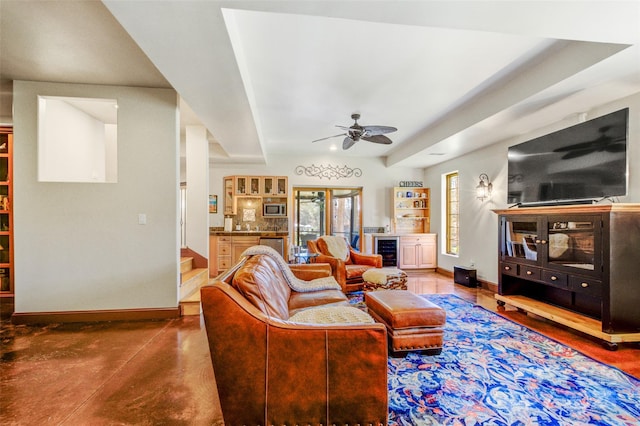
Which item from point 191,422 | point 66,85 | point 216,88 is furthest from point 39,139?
point 191,422

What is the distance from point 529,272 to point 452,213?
298 centimetres

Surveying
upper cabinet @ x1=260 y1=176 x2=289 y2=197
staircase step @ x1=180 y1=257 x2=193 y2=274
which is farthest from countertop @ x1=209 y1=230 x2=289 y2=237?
staircase step @ x1=180 y1=257 x2=193 y2=274

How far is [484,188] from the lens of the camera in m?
4.99

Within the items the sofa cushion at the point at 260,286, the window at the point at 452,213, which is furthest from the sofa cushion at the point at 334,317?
the window at the point at 452,213

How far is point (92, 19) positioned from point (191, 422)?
2.89 m

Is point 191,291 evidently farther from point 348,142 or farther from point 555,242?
point 555,242

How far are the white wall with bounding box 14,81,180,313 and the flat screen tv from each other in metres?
4.53

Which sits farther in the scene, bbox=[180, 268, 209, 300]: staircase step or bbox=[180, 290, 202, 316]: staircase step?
bbox=[180, 268, 209, 300]: staircase step

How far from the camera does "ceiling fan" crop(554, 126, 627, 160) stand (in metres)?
2.71

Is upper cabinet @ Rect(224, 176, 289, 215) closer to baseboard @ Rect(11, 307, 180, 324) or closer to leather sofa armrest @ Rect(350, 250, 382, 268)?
leather sofa armrest @ Rect(350, 250, 382, 268)

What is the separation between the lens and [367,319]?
1.93 meters

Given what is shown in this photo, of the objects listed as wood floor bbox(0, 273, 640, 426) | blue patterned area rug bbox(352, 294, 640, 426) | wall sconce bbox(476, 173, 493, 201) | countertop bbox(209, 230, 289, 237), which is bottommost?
wood floor bbox(0, 273, 640, 426)

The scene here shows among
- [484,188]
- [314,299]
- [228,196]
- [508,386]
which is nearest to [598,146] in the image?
[484,188]

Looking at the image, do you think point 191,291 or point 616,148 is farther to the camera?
point 191,291
